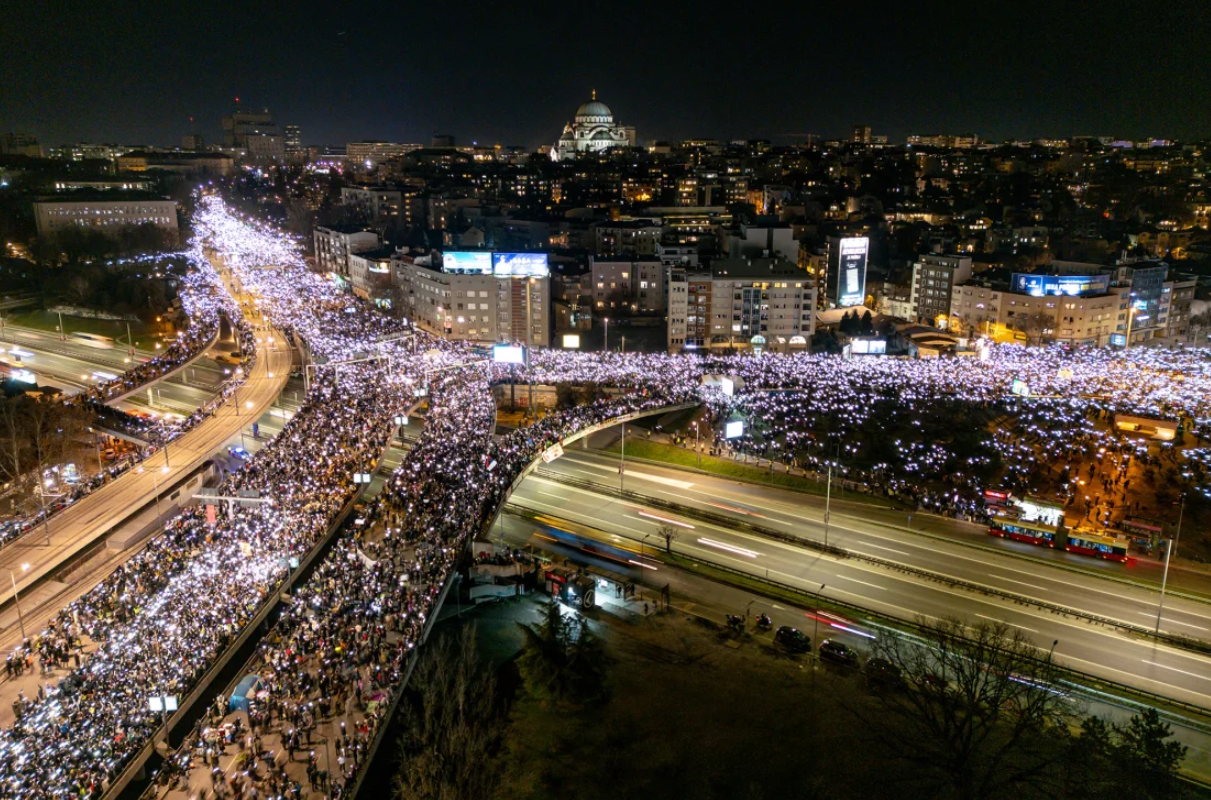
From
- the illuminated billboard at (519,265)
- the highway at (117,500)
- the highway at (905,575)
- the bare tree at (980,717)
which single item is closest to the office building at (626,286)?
the illuminated billboard at (519,265)

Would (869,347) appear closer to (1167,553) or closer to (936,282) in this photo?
(936,282)

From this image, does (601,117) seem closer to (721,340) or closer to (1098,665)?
(721,340)

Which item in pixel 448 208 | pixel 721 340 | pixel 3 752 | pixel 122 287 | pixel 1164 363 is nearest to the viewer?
pixel 3 752

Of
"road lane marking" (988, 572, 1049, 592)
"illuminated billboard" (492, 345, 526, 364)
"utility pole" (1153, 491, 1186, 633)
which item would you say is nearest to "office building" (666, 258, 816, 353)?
"illuminated billboard" (492, 345, 526, 364)

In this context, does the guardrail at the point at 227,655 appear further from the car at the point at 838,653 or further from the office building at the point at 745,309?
the office building at the point at 745,309

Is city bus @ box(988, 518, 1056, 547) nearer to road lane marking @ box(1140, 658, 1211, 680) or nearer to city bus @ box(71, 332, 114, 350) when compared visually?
road lane marking @ box(1140, 658, 1211, 680)

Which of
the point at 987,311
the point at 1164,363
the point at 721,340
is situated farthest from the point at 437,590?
the point at 987,311
